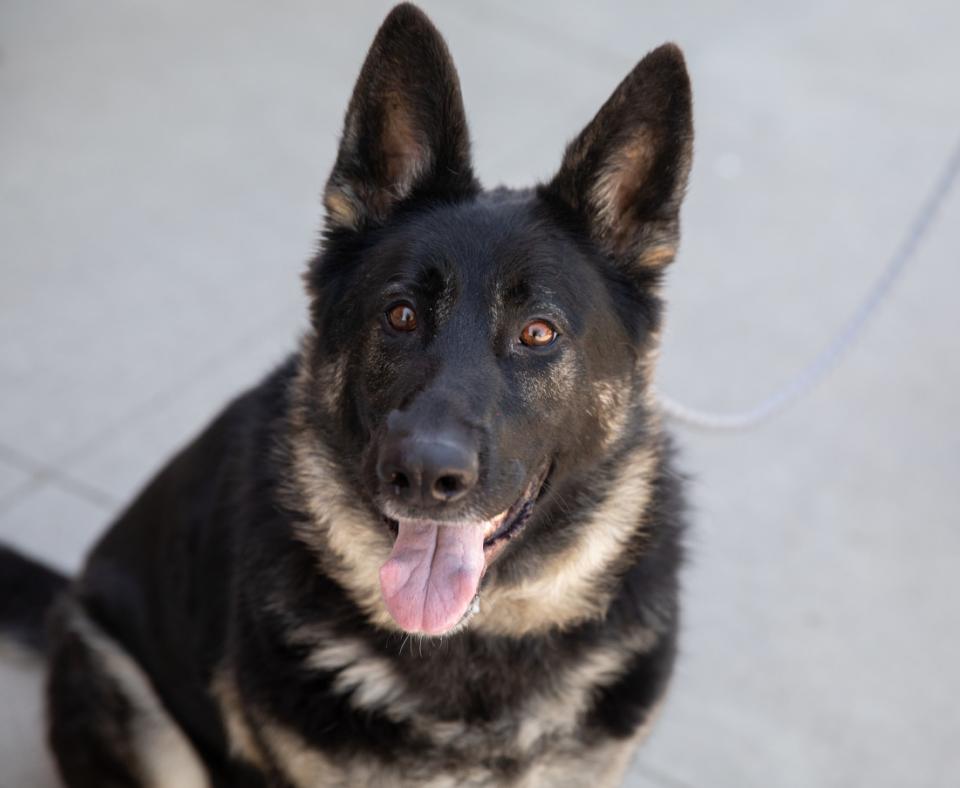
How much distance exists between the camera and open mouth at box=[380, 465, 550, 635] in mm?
2471

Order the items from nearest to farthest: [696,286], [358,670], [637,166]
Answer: [637,166]
[358,670]
[696,286]

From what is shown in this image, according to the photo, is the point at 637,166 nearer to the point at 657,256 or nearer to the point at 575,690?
the point at 657,256

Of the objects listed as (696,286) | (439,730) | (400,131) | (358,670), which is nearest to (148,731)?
(358,670)

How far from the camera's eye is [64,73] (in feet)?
21.6

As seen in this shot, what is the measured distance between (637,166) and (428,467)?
2.83 ft

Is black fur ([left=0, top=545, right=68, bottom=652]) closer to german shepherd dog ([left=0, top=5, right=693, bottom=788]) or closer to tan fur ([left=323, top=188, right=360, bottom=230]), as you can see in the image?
german shepherd dog ([left=0, top=5, right=693, bottom=788])

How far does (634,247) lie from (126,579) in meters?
1.65

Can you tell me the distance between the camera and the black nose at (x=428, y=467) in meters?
2.30

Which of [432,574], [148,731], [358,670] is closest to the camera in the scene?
[432,574]

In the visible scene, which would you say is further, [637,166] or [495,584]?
[495,584]

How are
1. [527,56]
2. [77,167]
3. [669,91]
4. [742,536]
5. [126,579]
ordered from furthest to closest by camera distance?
[527,56] → [77,167] → [742,536] → [126,579] → [669,91]

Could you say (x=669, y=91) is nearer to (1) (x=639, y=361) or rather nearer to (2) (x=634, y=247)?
(2) (x=634, y=247)

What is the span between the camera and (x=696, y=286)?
564cm

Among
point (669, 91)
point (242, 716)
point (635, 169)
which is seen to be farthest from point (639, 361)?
point (242, 716)
